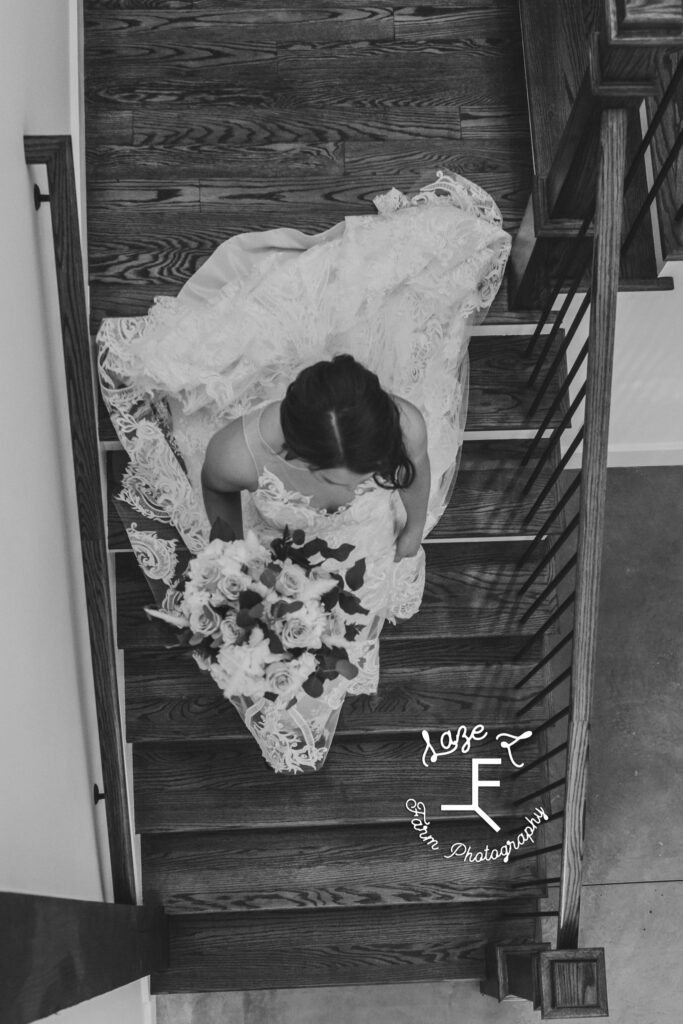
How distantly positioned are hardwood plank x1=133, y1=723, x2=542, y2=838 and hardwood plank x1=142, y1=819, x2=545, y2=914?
0.09 m

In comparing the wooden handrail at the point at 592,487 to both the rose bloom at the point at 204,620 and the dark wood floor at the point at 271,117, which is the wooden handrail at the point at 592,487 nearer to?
the rose bloom at the point at 204,620

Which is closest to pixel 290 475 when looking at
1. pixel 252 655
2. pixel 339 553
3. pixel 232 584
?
pixel 339 553

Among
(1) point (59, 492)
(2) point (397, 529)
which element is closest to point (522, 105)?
(2) point (397, 529)

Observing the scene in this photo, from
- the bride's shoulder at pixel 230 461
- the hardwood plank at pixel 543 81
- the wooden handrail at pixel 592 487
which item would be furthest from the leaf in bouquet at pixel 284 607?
the hardwood plank at pixel 543 81

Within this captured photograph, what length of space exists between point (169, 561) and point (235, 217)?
45.2 inches

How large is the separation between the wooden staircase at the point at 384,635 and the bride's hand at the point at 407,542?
0.28m

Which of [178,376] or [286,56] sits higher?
[286,56]

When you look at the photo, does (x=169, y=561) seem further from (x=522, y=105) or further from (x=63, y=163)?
(x=522, y=105)

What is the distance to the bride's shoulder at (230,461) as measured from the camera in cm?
257

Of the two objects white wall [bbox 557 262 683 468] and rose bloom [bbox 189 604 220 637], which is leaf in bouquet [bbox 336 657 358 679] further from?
white wall [bbox 557 262 683 468]

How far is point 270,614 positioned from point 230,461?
0.47m

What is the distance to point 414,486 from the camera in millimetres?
2695

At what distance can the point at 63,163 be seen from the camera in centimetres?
234

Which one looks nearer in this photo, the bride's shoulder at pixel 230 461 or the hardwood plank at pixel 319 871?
the bride's shoulder at pixel 230 461
